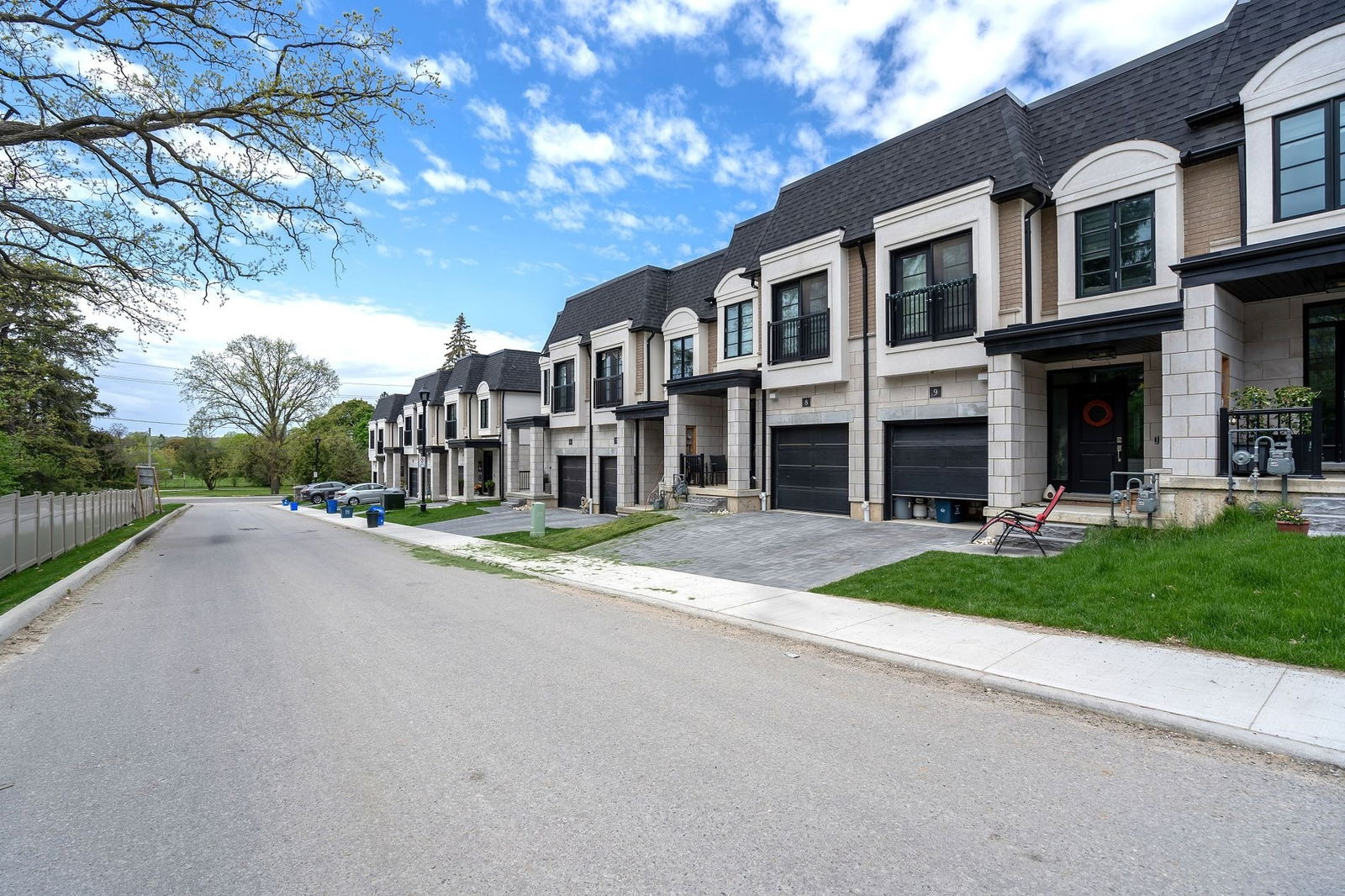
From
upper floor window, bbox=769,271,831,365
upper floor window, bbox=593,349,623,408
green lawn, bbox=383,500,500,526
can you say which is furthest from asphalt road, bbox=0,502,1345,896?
green lawn, bbox=383,500,500,526

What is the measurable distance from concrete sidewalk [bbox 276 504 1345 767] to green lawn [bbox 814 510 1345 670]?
295 mm

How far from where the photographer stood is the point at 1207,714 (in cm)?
458

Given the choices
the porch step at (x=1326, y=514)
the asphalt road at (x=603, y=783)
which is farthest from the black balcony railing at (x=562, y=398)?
the porch step at (x=1326, y=514)

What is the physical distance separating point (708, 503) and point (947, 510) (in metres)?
6.70

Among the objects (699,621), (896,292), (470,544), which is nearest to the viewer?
(699,621)

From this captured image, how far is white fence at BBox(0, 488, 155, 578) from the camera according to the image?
495 inches

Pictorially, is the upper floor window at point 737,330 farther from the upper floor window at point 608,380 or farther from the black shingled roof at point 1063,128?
the upper floor window at point 608,380

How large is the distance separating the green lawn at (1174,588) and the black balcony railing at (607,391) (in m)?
16.6

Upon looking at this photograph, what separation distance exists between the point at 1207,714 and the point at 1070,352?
972 centimetres

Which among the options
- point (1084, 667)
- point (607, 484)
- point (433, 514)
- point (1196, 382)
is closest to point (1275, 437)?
point (1196, 382)

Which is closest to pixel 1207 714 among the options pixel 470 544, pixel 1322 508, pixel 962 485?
pixel 1322 508

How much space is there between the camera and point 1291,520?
823cm

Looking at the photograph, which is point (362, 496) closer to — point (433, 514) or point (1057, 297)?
point (433, 514)

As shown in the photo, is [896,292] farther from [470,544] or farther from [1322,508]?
[470,544]
